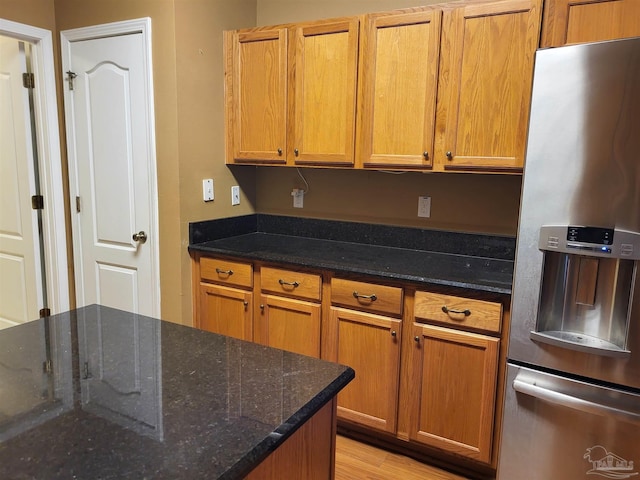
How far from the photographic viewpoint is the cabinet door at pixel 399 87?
220cm

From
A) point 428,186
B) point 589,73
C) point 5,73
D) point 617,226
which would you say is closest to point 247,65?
point 428,186

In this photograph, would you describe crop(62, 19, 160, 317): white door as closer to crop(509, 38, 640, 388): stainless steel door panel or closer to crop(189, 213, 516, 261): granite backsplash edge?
crop(189, 213, 516, 261): granite backsplash edge

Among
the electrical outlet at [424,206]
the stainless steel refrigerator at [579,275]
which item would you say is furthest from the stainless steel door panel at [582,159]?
the electrical outlet at [424,206]

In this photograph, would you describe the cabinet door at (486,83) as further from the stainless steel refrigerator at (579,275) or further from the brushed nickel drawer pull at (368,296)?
the brushed nickel drawer pull at (368,296)

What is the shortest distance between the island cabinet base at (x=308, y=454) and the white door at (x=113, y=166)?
1.82 metres

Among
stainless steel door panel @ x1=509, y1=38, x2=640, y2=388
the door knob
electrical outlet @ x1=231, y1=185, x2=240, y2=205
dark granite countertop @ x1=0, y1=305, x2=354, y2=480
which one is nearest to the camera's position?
dark granite countertop @ x1=0, y1=305, x2=354, y2=480

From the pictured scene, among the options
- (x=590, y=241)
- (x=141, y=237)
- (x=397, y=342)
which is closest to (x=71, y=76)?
(x=141, y=237)

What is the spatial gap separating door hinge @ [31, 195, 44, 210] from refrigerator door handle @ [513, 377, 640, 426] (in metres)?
2.84

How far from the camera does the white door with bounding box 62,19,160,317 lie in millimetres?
2586

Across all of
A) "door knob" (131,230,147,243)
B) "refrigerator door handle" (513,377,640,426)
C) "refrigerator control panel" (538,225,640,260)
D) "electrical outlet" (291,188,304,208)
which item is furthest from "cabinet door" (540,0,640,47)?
"door knob" (131,230,147,243)

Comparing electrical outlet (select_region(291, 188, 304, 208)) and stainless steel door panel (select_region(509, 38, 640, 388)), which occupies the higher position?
stainless steel door panel (select_region(509, 38, 640, 388))

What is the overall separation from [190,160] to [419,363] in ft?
5.18

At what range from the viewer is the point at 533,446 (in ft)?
5.82

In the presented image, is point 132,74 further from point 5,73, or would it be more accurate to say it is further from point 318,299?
point 318,299
